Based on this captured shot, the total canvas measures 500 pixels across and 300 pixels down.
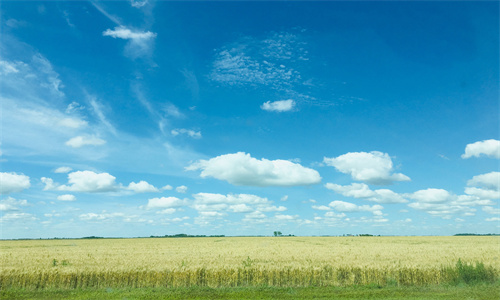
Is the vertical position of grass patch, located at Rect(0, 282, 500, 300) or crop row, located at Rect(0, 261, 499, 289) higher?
crop row, located at Rect(0, 261, 499, 289)

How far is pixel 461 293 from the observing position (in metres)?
19.6

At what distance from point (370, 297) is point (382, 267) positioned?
594 cm

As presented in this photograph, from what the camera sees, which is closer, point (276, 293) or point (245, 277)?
point (276, 293)

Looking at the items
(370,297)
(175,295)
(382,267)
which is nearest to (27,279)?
(175,295)

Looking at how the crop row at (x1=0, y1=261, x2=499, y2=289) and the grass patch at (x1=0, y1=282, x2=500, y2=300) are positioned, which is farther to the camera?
the crop row at (x1=0, y1=261, x2=499, y2=289)

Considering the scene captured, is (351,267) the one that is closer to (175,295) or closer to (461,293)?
(461,293)

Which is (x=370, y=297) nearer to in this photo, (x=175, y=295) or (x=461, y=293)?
Answer: (x=461, y=293)

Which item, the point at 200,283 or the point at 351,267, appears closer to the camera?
the point at 200,283

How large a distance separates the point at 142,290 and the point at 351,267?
13516mm

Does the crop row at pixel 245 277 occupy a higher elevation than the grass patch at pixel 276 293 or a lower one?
higher

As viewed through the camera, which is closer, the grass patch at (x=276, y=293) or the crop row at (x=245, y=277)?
the grass patch at (x=276, y=293)

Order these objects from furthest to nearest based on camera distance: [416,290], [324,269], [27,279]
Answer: [324,269] → [27,279] → [416,290]

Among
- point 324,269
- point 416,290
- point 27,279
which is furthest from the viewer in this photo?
point 324,269

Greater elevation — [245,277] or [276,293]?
[245,277]
